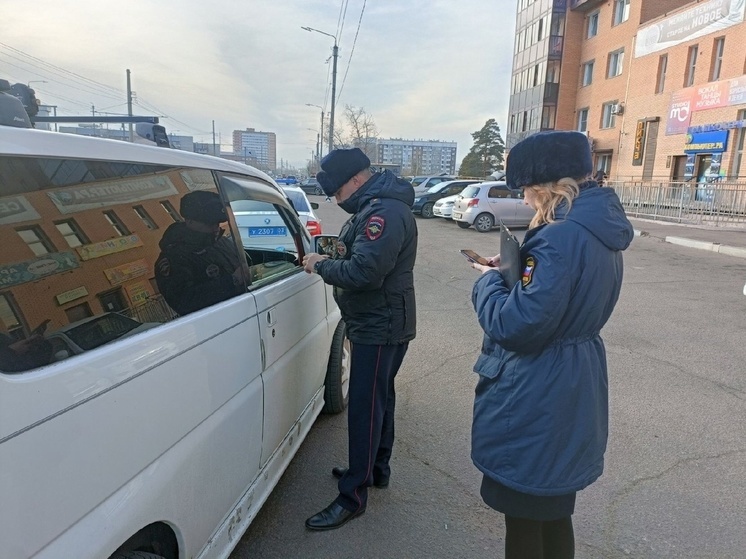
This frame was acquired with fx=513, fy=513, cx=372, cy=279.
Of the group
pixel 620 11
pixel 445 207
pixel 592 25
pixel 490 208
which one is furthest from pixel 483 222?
pixel 592 25

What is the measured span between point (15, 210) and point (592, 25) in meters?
37.4

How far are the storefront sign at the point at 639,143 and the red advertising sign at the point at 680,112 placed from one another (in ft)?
5.81

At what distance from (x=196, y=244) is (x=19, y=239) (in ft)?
2.64

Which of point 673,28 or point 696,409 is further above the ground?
point 673,28

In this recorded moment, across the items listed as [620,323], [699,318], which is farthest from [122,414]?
[699,318]

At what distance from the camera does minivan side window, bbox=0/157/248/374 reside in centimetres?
128

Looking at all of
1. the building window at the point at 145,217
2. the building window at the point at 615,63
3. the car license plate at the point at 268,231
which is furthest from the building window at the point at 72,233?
the building window at the point at 615,63

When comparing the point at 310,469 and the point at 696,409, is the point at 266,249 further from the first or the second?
the point at 696,409

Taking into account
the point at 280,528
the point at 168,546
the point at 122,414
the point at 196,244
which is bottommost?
the point at 280,528

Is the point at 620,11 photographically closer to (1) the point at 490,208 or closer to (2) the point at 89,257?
(1) the point at 490,208

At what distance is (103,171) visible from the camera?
1605 millimetres

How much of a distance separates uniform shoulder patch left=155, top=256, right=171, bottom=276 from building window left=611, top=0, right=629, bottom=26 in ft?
111

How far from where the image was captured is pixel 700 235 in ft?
48.2

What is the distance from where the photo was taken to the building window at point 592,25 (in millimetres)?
31589
